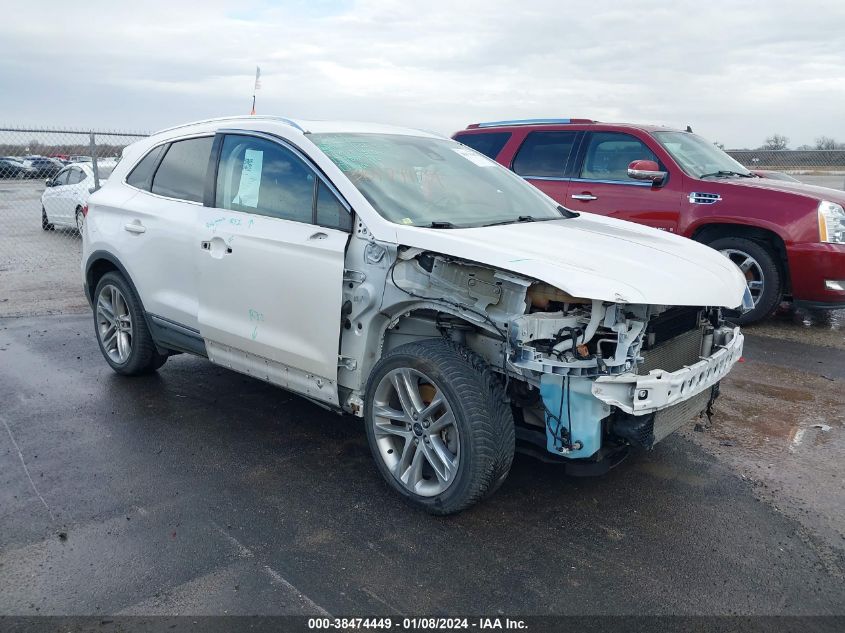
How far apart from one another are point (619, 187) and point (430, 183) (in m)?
4.28

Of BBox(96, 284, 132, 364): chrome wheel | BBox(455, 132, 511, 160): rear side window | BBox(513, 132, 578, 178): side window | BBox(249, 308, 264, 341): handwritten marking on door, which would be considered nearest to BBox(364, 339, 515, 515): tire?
BBox(249, 308, 264, 341): handwritten marking on door

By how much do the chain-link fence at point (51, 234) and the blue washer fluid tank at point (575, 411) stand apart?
667 cm

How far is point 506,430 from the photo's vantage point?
342cm

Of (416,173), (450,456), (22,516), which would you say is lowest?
(22,516)

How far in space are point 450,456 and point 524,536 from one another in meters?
0.50

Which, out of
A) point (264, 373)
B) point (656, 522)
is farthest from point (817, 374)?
point (264, 373)

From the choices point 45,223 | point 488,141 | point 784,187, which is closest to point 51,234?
point 45,223

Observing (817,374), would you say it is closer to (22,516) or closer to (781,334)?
(781,334)

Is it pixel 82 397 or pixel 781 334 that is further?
pixel 781 334

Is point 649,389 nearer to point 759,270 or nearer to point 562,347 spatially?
point 562,347

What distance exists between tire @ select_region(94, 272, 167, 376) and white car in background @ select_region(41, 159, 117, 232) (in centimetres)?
783

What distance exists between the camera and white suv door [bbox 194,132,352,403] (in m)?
3.92

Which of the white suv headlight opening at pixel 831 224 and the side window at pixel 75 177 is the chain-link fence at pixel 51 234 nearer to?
the side window at pixel 75 177

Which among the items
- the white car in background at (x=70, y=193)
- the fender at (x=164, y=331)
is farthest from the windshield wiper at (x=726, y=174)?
the white car in background at (x=70, y=193)
